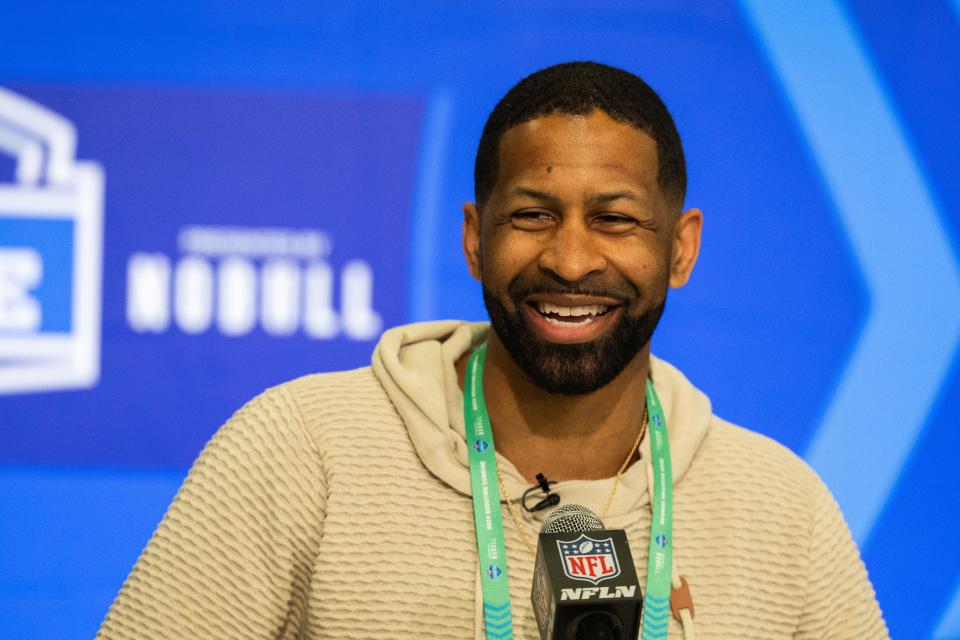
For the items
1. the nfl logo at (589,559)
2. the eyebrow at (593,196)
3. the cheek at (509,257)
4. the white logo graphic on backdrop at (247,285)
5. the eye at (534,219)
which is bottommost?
the nfl logo at (589,559)

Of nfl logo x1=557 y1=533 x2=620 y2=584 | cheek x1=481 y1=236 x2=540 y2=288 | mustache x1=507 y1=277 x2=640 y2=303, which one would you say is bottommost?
nfl logo x1=557 y1=533 x2=620 y2=584

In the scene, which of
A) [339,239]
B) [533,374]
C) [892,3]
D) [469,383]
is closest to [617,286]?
[533,374]

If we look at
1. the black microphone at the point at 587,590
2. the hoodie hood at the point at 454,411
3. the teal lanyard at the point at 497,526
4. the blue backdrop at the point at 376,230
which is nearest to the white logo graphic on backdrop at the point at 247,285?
the blue backdrop at the point at 376,230

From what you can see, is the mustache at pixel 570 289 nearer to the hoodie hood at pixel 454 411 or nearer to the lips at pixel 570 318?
the lips at pixel 570 318

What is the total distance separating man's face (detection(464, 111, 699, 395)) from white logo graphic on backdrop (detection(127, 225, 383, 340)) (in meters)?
1.28

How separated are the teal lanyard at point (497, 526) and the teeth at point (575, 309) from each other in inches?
7.6

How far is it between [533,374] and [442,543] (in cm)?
27

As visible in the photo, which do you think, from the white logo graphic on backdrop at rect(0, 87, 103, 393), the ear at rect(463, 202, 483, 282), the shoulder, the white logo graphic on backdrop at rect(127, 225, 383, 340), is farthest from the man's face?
the white logo graphic on backdrop at rect(0, 87, 103, 393)

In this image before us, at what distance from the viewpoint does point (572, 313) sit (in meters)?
1.56

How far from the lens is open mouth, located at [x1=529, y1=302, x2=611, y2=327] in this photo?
1557 millimetres

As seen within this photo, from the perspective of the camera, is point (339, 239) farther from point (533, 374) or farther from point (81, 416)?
point (533, 374)

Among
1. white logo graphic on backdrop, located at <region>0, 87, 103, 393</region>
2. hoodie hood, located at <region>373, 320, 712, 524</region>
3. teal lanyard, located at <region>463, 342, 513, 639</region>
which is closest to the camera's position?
teal lanyard, located at <region>463, 342, 513, 639</region>

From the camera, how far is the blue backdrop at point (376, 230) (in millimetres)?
2779

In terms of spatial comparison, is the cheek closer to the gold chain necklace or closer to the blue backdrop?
the gold chain necklace
